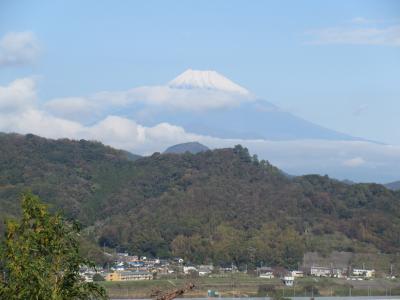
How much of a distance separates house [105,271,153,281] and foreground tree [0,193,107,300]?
1405 inches

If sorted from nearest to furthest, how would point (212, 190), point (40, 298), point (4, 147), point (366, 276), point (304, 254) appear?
point (40, 298) < point (366, 276) < point (304, 254) < point (212, 190) < point (4, 147)

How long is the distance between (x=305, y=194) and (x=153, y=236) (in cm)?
1135

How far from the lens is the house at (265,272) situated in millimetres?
50141

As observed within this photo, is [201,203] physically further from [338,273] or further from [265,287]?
[265,287]

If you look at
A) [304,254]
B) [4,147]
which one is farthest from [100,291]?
[4,147]

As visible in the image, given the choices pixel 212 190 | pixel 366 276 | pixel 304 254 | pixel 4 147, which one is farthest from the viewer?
pixel 4 147

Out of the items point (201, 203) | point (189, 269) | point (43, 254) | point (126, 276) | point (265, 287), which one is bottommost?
Result: point (265, 287)

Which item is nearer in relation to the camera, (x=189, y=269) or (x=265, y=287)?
(x=265, y=287)

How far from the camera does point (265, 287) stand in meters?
43.7

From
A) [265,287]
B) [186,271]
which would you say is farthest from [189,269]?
[265,287]

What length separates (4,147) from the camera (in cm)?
7131

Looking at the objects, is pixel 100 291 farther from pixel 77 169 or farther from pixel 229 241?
pixel 77 169

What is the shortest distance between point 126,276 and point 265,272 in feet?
24.9

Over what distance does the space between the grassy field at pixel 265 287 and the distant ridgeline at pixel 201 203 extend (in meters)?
6.44
